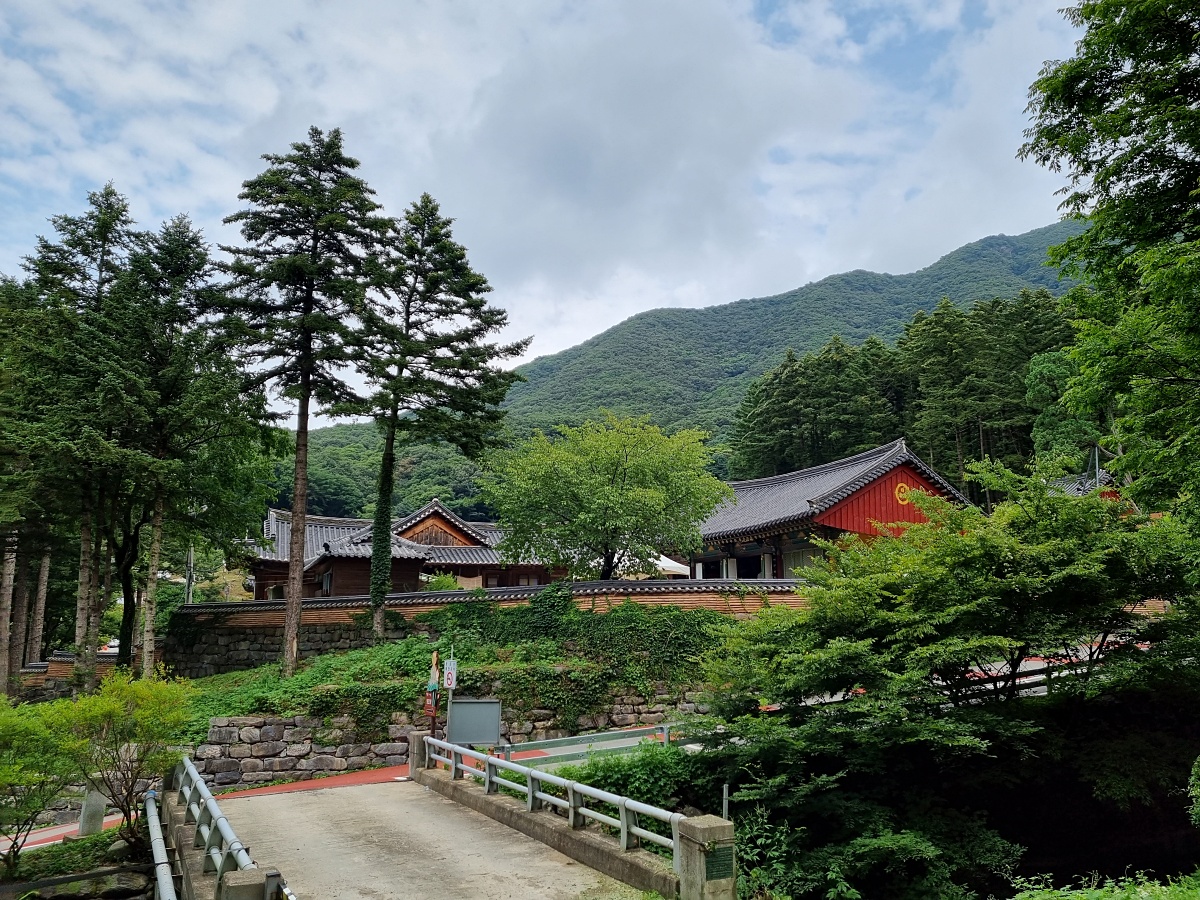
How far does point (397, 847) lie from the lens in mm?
8797

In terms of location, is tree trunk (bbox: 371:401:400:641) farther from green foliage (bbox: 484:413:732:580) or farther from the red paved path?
the red paved path

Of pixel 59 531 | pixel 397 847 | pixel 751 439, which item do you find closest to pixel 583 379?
pixel 751 439

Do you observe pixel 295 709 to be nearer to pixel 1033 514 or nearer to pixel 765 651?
pixel 765 651

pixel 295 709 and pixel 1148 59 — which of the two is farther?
pixel 295 709

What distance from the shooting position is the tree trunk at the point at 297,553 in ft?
61.8

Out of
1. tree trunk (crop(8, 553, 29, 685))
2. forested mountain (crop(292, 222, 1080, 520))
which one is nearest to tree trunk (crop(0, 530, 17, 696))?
tree trunk (crop(8, 553, 29, 685))

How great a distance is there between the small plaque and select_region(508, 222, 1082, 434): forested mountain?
70988 millimetres

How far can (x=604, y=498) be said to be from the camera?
788 inches

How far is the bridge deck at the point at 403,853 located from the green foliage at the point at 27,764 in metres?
2.40

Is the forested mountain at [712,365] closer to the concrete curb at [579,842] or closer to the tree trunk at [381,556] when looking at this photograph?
the tree trunk at [381,556]

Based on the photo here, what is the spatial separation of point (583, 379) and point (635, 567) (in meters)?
85.1

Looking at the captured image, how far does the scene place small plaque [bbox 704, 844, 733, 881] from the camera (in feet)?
20.3

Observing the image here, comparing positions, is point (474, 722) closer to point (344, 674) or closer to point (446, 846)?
point (446, 846)

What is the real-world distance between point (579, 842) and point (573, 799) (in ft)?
1.63
